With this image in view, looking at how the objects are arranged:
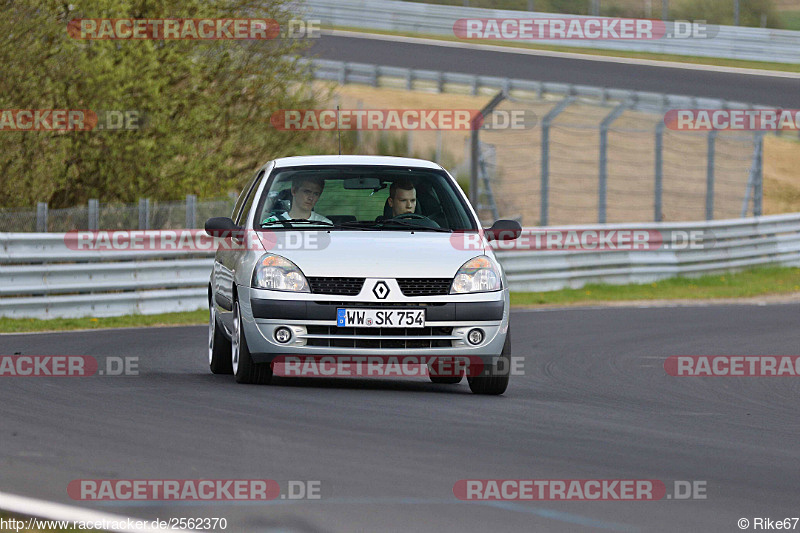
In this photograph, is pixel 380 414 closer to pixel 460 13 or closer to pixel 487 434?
pixel 487 434

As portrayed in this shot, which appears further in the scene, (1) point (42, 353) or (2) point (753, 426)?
(1) point (42, 353)

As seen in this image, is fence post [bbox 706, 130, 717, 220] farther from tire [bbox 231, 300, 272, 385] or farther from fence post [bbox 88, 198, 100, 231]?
tire [bbox 231, 300, 272, 385]

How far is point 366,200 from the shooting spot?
33.0 feet

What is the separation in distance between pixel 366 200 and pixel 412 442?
3340mm

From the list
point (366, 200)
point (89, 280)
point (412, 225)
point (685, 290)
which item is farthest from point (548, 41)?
point (412, 225)

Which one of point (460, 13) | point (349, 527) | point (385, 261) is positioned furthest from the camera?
point (460, 13)

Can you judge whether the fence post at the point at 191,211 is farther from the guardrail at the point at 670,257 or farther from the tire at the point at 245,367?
the tire at the point at 245,367

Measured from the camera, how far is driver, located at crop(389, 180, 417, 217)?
9.88 metres

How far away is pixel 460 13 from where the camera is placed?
48.3 metres

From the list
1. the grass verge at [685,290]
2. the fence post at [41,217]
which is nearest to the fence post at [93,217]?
the fence post at [41,217]

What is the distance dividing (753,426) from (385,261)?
95.4 inches

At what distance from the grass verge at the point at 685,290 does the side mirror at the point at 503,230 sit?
1068 centimetres

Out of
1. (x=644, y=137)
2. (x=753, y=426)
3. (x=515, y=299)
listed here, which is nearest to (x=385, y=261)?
(x=753, y=426)

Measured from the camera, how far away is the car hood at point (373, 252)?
29.1 feet
